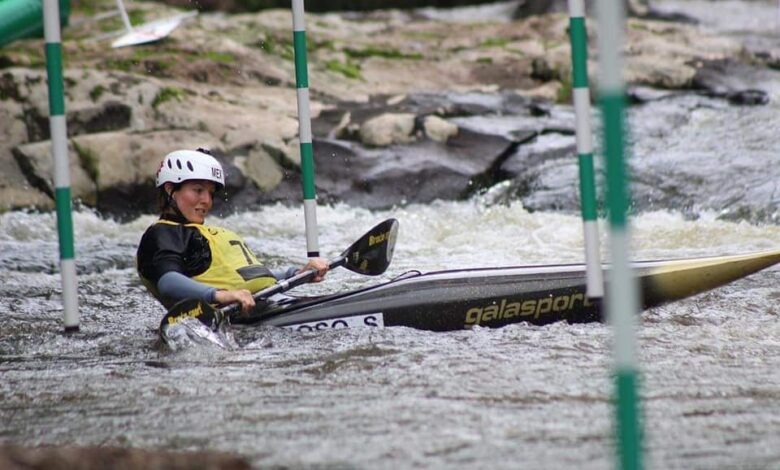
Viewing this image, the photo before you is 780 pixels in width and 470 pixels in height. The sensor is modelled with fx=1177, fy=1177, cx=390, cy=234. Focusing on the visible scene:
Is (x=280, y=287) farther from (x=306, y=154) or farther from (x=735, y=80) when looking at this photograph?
(x=735, y=80)

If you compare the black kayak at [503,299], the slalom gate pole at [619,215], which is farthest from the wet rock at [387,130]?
the slalom gate pole at [619,215]

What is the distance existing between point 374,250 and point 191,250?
871 millimetres

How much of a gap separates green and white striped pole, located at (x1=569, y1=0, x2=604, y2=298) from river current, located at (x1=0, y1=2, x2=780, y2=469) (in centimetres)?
38

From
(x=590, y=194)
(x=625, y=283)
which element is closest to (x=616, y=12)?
(x=625, y=283)

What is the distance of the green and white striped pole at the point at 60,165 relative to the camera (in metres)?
3.74

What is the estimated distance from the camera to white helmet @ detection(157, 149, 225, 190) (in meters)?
4.83

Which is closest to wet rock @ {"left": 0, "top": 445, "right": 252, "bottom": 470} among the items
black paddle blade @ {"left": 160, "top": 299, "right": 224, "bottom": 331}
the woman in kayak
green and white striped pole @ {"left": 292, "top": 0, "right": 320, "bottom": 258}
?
black paddle blade @ {"left": 160, "top": 299, "right": 224, "bottom": 331}

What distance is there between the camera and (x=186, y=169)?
4.83 meters

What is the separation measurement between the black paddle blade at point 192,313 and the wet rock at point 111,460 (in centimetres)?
167

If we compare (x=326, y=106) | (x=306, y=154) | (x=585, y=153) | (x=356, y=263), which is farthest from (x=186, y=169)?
(x=326, y=106)

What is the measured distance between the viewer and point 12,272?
6.94 metres

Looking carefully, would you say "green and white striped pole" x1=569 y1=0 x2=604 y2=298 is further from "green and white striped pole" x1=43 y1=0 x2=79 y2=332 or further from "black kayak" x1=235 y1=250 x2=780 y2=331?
"green and white striped pole" x1=43 y1=0 x2=79 y2=332

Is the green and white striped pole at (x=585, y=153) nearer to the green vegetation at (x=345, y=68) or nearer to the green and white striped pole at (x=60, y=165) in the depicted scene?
the green and white striped pole at (x=60, y=165)

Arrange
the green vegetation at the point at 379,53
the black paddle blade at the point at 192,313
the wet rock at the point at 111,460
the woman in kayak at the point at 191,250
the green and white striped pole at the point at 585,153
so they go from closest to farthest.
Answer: the wet rock at the point at 111,460
the green and white striped pole at the point at 585,153
the black paddle blade at the point at 192,313
the woman in kayak at the point at 191,250
the green vegetation at the point at 379,53
